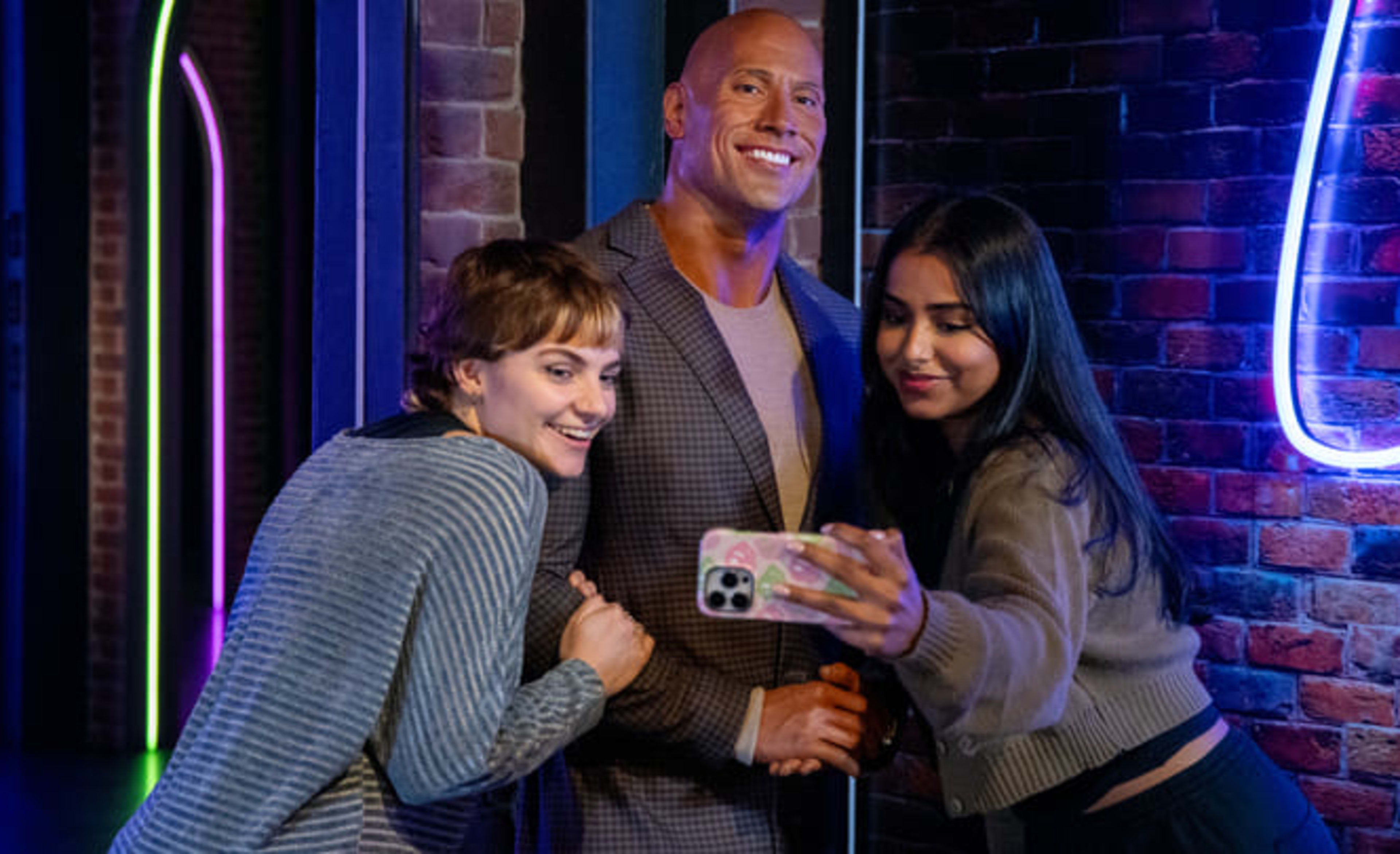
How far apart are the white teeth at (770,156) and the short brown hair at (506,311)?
42 cm

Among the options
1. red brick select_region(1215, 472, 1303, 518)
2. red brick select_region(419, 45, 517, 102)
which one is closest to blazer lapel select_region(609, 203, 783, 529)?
red brick select_region(419, 45, 517, 102)

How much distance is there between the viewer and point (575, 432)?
168 cm

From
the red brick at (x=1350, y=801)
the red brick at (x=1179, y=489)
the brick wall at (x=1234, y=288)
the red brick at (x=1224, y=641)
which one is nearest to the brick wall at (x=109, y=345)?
the brick wall at (x=1234, y=288)

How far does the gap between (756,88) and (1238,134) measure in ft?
3.81

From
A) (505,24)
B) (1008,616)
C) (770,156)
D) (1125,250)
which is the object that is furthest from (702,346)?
(1125,250)

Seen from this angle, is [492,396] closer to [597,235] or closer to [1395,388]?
[597,235]

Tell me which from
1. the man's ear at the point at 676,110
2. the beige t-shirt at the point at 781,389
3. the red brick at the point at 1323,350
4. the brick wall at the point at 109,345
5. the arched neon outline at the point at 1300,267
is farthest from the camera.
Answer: the brick wall at the point at 109,345

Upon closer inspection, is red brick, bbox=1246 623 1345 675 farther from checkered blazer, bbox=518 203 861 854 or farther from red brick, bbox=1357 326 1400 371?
checkered blazer, bbox=518 203 861 854

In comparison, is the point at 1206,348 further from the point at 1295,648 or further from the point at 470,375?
the point at 470,375

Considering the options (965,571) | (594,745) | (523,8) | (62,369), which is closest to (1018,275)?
(965,571)

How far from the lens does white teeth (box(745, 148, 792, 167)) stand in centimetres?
203

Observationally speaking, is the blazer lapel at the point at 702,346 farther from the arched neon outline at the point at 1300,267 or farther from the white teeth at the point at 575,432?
the arched neon outline at the point at 1300,267

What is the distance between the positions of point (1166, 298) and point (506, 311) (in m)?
1.64

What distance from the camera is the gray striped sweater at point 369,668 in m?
1.44
